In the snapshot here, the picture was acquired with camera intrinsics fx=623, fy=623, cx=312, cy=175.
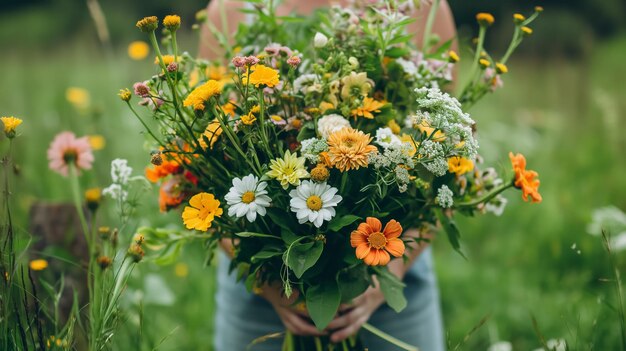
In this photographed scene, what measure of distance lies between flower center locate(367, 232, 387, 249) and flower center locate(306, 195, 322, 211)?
0.29 feet

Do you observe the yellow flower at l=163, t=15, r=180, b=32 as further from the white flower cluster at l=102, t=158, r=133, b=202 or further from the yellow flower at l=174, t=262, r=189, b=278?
the yellow flower at l=174, t=262, r=189, b=278

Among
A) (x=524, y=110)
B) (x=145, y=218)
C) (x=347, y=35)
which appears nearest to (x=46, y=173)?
(x=145, y=218)

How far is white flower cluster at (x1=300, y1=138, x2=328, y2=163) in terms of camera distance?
907mm

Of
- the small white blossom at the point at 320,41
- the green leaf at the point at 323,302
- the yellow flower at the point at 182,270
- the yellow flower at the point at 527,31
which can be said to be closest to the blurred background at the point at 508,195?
the yellow flower at the point at 182,270

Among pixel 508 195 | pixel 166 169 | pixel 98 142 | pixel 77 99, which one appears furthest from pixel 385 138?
pixel 77 99

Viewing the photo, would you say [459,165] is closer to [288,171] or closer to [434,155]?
[434,155]

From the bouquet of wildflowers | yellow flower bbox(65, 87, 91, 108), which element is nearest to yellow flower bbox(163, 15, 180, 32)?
the bouquet of wildflowers

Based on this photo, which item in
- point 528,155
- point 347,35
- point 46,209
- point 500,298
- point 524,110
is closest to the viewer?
point 347,35

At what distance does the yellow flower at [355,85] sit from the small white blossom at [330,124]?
0.05 meters

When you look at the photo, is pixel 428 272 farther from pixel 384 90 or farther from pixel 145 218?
pixel 145 218

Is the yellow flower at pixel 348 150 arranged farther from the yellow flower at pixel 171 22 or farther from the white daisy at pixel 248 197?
the yellow flower at pixel 171 22

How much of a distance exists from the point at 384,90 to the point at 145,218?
1.73 meters

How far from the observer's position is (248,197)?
0.91 m

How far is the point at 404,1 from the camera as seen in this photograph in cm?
118
